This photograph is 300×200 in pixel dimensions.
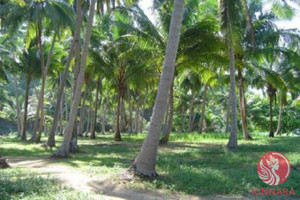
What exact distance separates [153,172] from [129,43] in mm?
11136

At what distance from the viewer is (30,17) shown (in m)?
16.3

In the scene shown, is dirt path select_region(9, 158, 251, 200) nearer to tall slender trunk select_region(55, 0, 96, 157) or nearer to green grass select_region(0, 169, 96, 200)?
green grass select_region(0, 169, 96, 200)

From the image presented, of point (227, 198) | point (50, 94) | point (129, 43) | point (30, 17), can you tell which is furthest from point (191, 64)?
point (50, 94)

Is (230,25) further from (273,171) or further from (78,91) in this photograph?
(273,171)

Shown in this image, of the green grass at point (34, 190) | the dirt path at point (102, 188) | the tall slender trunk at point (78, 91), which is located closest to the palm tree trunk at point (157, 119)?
the dirt path at point (102, 188)

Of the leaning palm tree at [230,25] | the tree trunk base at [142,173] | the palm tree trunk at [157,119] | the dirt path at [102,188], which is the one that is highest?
the leaning palm tree at [230,25]

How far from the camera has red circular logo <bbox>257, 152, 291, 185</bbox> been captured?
23.9ft

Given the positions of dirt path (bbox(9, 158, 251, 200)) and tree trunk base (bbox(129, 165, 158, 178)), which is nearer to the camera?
dirt path (bbox(9, 158, 251, 200))

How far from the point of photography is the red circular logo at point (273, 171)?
7.27m

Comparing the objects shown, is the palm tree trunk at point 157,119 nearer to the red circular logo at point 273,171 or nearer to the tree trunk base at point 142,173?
the tree trunk base at point 142,173

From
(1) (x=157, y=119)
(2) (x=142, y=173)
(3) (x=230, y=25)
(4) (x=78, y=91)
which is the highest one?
(3) (x=230, y=25)

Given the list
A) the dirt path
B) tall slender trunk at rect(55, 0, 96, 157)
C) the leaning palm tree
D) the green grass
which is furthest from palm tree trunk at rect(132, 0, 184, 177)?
the leaning palm tree

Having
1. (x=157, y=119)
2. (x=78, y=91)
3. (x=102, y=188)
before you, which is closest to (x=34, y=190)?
(x=102, y=188)

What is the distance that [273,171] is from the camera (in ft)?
24.1
